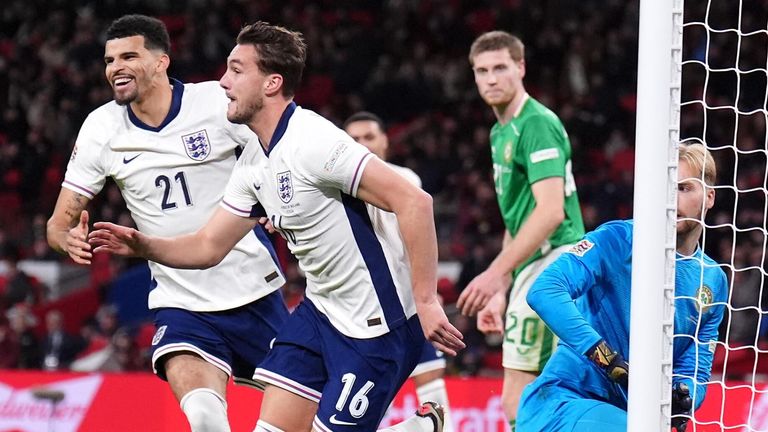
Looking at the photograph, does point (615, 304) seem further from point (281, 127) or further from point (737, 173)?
point (737, 173)

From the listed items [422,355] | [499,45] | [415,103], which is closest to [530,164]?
[499,45]

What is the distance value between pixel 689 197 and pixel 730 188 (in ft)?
12.5

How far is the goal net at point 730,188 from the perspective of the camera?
3.76 metres

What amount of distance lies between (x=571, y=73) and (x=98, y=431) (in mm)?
9580

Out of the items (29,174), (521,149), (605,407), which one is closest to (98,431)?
(521,149)

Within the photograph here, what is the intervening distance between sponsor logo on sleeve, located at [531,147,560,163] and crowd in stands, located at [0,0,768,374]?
472 cm

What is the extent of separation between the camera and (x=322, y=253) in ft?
14.6

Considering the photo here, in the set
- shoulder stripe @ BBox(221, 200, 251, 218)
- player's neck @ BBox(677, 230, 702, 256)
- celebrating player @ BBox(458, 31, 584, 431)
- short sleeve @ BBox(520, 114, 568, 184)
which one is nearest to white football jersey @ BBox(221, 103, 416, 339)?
shoulder stripe @ BBox(221, 200, 251, 218)

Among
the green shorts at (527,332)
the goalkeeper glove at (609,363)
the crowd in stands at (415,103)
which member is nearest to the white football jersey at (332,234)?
the goalkeeper glove at (609,363)

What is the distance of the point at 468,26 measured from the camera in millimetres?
17250

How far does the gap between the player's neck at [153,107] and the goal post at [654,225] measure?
2457 millimetres

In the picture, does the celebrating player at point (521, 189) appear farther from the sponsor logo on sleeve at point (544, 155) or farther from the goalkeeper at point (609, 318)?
the goalkeeper at point (609, 318)

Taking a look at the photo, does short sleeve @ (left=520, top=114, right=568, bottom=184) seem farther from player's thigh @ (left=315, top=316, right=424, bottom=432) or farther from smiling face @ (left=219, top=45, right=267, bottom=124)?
smiling face @ (left=219, top=45, right=267, bottom=124)

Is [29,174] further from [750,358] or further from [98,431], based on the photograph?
[750,358]
